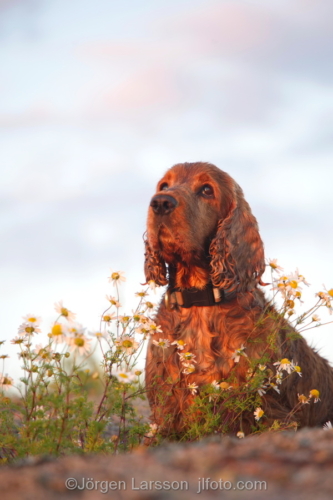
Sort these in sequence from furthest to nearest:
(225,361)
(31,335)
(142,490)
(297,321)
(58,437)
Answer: (225,361) → (297,321) → (31,335) → (58,437) → (142,490)

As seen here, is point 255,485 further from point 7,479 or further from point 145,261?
point 145,261

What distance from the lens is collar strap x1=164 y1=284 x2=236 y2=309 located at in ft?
17.8

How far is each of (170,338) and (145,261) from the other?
89 cm

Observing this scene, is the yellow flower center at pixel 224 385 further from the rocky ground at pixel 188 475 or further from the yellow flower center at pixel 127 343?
the rocky ground at pixel 188 475

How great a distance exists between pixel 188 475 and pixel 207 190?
12.5ft

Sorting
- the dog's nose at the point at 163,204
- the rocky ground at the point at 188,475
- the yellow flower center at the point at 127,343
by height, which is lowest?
the rocky ground at the point at 188,475

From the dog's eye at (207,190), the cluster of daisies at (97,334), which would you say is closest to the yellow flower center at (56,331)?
the cluster of daisies at (97,334)

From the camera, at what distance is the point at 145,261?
599cm

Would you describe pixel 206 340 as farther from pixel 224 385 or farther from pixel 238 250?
pixel 238 250

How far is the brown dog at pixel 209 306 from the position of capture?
5188 millimetres

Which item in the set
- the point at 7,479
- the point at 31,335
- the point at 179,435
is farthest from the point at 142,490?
the point at 179,435

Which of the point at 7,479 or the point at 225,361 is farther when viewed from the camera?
the point at 225,361

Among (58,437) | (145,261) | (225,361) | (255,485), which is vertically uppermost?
(145,261)

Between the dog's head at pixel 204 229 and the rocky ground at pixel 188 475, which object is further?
the dog's head at pixel 204 229
